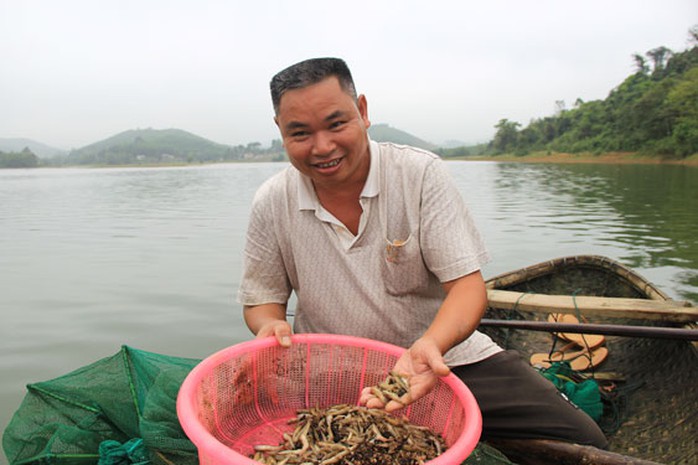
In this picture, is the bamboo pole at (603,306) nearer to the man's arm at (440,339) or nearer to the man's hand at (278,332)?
the man's arm at (440,339)

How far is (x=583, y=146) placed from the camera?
65.1 meters

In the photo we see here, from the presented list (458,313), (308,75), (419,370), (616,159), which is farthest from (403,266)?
(616,159)

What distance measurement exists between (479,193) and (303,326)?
2544 centimetres

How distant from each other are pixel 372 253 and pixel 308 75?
0.96m

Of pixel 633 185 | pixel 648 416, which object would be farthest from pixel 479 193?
pixel 648 416

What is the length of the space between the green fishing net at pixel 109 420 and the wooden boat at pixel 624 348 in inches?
57.8

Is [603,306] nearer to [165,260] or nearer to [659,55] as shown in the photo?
[165,260]

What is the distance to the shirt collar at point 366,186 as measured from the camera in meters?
2.65

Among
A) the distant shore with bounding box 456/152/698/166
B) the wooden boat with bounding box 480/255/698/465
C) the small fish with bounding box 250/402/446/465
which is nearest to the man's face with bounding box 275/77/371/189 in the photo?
the small fish with bounding box 250/402/446/465

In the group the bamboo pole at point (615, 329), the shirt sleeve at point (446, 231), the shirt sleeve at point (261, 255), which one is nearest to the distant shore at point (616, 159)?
the bamboo pole at point (615, 329)

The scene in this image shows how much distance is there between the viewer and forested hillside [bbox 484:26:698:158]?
4837 cm

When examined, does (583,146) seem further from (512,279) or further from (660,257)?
(512,279)

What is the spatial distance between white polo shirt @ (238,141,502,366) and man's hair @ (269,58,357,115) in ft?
1.44

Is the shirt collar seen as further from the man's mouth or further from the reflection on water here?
the reflection on water
